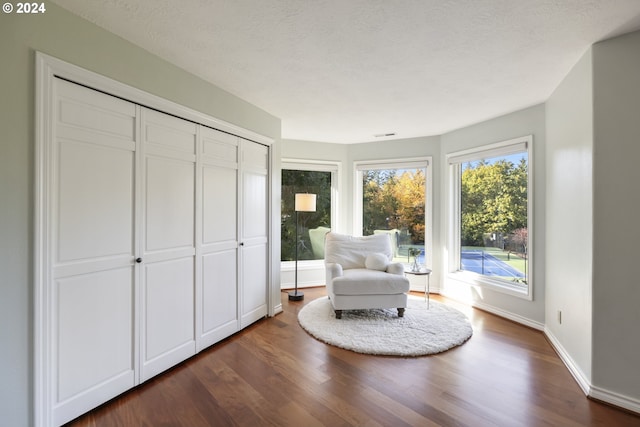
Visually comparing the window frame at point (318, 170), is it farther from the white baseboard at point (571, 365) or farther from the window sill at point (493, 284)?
the white baseboard at point (571, 365)

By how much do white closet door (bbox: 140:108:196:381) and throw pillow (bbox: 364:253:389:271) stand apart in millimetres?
2114

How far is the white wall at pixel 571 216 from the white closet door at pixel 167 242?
300 cm

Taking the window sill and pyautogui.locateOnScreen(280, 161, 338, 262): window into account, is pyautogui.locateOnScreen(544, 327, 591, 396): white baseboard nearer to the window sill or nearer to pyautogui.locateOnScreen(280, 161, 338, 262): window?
the window sill

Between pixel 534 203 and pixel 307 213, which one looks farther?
pixel 307 213

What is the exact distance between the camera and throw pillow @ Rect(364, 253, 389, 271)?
12.0 feet

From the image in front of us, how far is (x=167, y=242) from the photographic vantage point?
2.30 metres

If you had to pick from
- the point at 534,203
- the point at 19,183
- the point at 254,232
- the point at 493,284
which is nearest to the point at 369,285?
the point at 254,232

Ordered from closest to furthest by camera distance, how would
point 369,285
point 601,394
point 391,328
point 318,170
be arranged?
point 601,394, point 391,328, point 369,285, point 318,170

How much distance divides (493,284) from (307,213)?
9.12 feet

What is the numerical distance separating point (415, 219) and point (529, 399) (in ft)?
9.61

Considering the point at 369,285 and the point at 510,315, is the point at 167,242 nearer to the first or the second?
the point at 369,285

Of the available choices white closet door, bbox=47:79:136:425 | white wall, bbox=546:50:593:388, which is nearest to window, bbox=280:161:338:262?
white closet door, bbox=47:79:136:425

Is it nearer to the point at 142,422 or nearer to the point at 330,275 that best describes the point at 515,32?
the point at 330,275

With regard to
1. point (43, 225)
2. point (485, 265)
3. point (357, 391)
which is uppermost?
point (43, 225)
